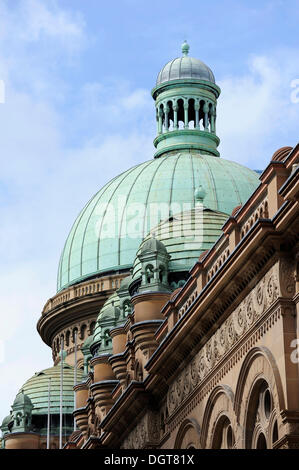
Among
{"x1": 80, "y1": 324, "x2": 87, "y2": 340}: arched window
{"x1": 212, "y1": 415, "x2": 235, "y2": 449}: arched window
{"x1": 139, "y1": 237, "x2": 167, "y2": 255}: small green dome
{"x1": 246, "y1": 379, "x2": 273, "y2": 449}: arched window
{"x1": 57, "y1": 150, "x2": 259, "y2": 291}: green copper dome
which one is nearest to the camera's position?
{"x1": 246, "y1": 379, "x2": 273, "y2": 449}: arched window

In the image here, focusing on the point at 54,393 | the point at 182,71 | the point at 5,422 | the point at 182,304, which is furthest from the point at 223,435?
the point at 182,71

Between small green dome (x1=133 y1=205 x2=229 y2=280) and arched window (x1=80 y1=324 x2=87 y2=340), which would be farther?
arched window (x1=80 y1=324 x2=87 y2=340)

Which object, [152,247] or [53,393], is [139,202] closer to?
[53,393]

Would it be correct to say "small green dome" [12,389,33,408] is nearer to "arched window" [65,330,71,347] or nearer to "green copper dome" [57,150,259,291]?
"arched window" [65,330,71,347]

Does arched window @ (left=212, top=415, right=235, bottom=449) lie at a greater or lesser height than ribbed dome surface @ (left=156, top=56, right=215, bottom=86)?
lesser

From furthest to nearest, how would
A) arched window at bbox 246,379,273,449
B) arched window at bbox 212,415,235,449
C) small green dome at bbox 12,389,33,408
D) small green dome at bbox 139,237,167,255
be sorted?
small green dome at bbox 12,389,33,408
small green dome at bbox 139,237,167,255
arched window at bbox 212,415,235,449
arched window at bbox 246,379,273,449

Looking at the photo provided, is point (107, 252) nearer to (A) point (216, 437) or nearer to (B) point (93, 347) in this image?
(B) point (93, 347)

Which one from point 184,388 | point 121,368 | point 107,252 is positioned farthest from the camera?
point 107,252

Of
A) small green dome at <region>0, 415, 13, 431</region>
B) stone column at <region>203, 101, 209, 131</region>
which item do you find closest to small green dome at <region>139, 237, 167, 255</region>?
small green dome at <region>0, 415, 13, 431</region>

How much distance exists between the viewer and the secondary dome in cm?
9494

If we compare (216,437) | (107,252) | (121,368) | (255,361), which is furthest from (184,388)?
(107,252)

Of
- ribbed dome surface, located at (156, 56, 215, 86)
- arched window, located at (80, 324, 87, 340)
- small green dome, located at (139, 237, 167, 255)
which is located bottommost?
small green dome, located at (139, 237, 167, 255)
